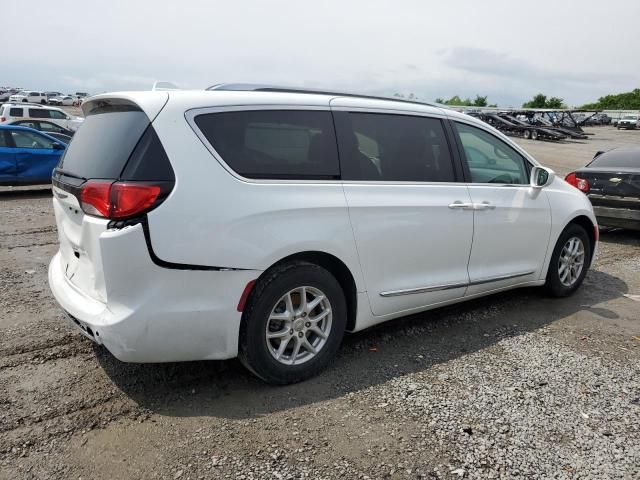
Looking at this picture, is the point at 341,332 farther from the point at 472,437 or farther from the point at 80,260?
the point at 80,260

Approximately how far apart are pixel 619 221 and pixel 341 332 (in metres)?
6.23

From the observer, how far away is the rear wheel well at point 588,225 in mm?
5426

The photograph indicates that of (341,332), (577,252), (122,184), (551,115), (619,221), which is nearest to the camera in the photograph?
(122,184)

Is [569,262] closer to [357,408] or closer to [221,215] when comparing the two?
[357,408]

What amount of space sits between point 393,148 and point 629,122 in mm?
58367

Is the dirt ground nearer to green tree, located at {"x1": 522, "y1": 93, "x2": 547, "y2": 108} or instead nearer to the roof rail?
the roof rail

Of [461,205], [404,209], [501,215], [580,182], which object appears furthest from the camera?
[580,182]

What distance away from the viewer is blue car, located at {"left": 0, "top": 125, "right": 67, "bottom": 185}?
37.3ft

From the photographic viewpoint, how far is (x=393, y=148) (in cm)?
398

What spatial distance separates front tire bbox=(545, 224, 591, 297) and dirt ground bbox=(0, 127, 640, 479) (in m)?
0.65

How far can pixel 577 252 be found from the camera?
5441mm

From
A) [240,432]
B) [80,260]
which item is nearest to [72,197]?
[80,260]

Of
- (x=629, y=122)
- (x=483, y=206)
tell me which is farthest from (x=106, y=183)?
(x=629, y=122)

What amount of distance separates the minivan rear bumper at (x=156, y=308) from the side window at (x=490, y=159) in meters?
2.27
